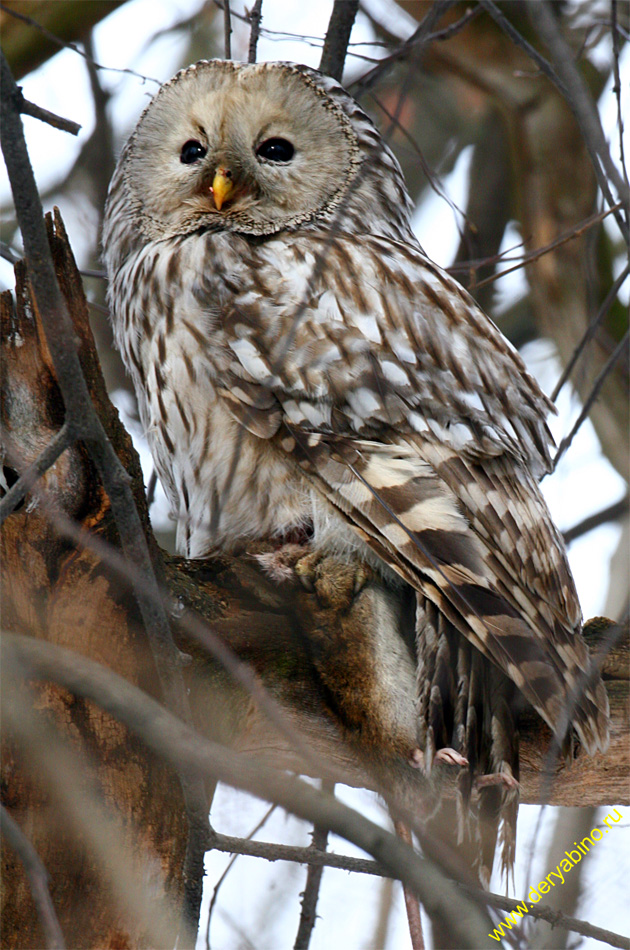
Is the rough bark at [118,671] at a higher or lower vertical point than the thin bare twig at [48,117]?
lower

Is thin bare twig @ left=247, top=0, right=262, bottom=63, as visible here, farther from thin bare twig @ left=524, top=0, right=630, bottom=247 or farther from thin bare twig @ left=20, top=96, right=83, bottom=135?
thin bare twig @ left=20, top=96, right=83, bottom=135

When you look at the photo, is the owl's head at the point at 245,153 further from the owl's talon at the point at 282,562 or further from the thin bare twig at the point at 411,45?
the owl's talon at the point at 282,562

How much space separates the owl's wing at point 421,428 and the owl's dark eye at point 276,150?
0.34m

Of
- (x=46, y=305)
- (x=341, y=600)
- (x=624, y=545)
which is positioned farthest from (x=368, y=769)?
(x=624, y=545)

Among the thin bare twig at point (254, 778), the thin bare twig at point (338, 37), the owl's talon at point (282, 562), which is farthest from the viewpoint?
the thin bare twig at point (338, 37)

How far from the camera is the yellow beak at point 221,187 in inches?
119

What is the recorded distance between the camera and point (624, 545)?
12.4ft

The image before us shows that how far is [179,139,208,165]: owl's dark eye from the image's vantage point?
3.20 meters

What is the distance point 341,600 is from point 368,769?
0.40m

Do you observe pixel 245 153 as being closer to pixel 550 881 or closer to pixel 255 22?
pixel 255 22

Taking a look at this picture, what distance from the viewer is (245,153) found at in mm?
3143

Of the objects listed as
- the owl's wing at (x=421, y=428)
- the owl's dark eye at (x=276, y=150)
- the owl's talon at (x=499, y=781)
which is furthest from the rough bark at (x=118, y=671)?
the owl's dark eye at (x=276, y=150)

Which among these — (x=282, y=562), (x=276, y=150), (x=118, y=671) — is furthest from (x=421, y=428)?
(x=276, y=150)

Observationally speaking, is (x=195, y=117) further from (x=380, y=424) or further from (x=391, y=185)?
(x=380, y=424)
